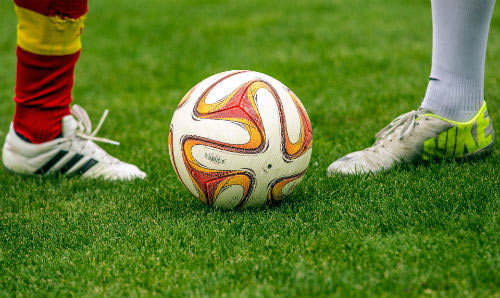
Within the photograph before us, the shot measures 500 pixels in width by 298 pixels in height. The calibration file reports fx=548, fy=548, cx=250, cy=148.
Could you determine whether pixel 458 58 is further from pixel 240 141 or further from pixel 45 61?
pixel 45 61

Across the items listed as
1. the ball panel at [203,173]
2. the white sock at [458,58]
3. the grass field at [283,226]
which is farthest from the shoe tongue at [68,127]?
the white sock at [458,58]

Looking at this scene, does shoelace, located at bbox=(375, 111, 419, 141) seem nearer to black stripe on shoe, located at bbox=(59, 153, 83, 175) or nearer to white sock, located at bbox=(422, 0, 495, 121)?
white sock, located at bbox=(422, 0, 495, 121)

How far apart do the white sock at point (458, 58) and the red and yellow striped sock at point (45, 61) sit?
206 cm

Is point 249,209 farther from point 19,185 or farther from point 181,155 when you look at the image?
point 19,185

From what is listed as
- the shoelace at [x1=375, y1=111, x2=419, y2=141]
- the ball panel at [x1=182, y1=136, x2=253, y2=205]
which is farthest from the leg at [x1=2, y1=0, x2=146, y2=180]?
the shoelace at [x1=375, y1=111, x2=419, y2=141]

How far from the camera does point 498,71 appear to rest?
204 inches

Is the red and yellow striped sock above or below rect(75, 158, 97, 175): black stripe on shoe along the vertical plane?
above

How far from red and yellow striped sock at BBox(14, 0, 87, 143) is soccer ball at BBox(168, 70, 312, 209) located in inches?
42.9

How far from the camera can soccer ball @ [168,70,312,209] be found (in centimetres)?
244

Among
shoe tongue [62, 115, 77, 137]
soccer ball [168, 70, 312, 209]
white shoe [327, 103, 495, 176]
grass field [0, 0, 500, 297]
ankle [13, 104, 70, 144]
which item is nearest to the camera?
grass field [0, 0, 500, 297]

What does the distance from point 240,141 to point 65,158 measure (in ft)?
4.98

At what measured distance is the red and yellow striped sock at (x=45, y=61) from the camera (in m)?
3.13

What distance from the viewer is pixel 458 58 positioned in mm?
2963

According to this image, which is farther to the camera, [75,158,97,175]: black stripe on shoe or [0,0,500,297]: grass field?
[75,158,97,175]: black stripe on shoe
